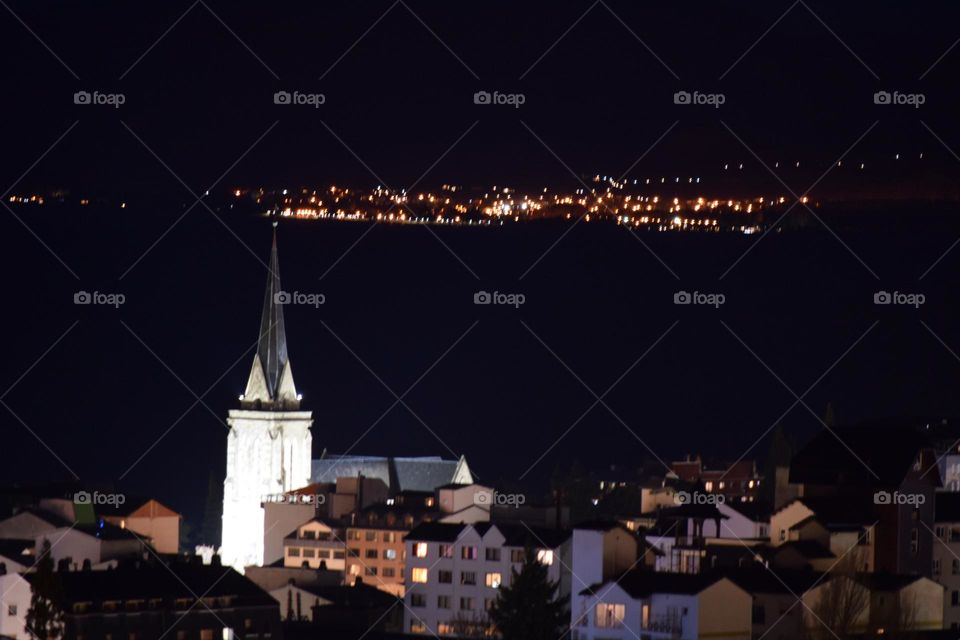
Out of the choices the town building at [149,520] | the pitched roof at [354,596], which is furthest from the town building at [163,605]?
the town building at [149,520]

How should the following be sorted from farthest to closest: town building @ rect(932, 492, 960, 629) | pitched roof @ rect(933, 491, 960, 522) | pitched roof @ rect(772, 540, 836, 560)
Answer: pitched roof @ rect(933, 491, 960, 522) → town building @ rect(932, 492, 960, 629) → pitched roof @ rect(772, 540, 836, 560)

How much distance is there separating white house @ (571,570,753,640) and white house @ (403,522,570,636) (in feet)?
14.5

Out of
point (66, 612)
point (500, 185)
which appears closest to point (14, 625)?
point (66, 612)

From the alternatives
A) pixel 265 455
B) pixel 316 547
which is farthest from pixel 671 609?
pixel 265 455

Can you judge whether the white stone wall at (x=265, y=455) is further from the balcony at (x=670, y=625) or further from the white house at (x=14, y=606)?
the balcony at (x=670, y=625)

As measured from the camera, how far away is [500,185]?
318 ft

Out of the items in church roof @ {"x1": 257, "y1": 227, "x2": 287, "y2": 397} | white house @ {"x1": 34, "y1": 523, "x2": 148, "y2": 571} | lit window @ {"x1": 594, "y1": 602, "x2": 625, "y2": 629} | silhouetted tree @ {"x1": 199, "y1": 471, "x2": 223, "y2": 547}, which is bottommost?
lit window @ {"x1": 594, "y1": 602, "x2": 625, "y2": 629}

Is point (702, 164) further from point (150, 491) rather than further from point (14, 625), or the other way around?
point (14, 625)

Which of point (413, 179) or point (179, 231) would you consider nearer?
point (413, 179)

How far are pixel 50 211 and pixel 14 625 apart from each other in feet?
283

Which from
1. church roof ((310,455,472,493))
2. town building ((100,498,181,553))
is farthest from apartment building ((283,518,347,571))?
church roof ((310,455,472,493))

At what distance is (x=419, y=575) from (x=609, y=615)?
828cm

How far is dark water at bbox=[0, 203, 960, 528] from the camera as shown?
80.8 m

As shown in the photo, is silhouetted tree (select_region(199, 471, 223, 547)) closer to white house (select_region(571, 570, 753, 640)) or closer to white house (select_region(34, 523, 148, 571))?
white house (select_region(34, 523, 148, 571))
